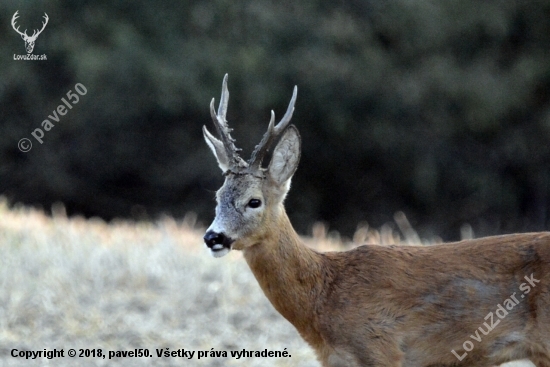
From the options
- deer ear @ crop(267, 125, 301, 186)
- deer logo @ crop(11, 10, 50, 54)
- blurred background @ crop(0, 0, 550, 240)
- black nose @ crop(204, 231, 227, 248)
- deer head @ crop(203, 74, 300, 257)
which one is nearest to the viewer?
black nose @ crop(204, 231, 227, 248)

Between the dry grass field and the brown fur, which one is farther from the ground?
the dry grass field

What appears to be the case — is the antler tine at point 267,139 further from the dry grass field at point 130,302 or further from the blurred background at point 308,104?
the blurred background at point 308,104

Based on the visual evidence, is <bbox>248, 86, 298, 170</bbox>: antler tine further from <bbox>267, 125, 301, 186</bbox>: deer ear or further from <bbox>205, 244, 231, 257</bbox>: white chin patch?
<bbox>205, 244, 231, 257</bbox>: white chin patch

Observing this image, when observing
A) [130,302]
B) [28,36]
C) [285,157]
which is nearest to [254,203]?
[285,157]

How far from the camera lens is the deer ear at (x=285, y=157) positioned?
604 centimetres

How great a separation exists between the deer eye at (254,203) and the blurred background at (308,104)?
14998 millimetres

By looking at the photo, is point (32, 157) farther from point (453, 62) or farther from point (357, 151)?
point (453, 62)

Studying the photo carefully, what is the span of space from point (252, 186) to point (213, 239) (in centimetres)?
51

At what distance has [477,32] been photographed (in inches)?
874

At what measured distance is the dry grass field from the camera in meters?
7.48

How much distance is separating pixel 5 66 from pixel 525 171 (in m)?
12.2

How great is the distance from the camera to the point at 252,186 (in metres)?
6.00

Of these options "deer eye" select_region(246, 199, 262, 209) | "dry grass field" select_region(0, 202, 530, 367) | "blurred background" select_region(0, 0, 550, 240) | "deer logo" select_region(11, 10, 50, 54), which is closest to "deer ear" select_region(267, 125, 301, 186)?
"deer eye" select_region(246, 199, 262, 209)

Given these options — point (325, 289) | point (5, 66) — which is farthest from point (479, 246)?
point (5, 66)
